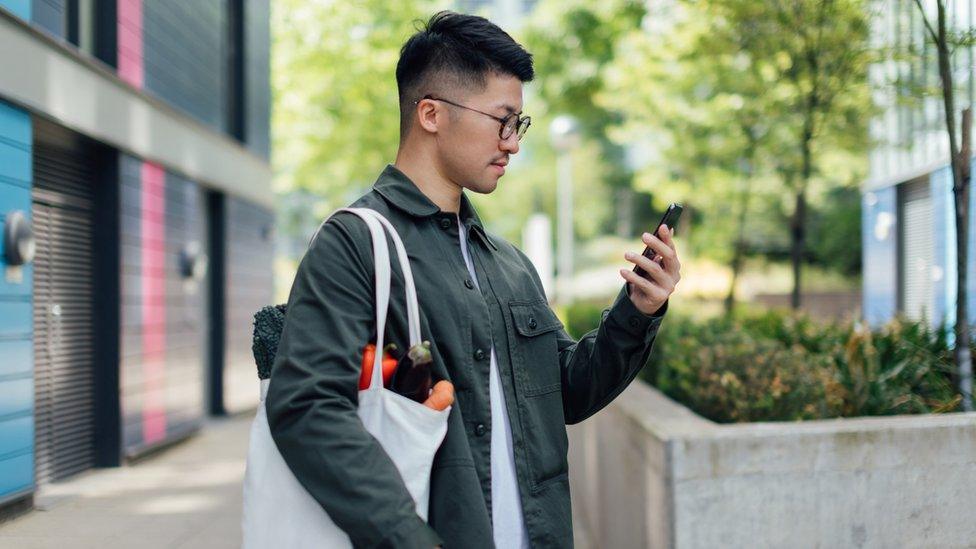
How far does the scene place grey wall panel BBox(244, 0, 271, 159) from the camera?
45.6 ft

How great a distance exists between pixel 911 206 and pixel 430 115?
→ 43.3ft

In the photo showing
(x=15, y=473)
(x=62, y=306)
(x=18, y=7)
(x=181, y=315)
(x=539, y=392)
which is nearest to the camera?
(x=539, y=392)

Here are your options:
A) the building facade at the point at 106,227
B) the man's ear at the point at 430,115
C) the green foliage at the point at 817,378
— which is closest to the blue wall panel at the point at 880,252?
the green foliage at the point at 817,378

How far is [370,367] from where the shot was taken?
1997mm

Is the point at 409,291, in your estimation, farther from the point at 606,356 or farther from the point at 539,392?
the point at 606,356

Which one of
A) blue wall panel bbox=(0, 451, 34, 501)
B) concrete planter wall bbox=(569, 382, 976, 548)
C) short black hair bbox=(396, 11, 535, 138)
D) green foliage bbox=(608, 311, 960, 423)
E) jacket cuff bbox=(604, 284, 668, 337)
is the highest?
short black hair bbox=(396, 11, 535, 138)

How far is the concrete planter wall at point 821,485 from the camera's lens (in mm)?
4086

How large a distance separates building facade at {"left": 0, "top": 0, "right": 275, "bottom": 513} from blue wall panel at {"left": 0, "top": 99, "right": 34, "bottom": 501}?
0.5 inches

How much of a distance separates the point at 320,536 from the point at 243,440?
9.09 metres

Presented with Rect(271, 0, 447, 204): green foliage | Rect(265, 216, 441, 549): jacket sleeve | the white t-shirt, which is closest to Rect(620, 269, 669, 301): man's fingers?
the white t-shirt

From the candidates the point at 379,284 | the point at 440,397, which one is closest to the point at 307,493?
the point at 440,397

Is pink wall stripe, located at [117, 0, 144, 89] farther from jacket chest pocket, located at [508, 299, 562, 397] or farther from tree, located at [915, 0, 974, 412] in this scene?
jacket chest pocket, located at [508, 299, 562, 397]

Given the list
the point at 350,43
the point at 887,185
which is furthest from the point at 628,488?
the point at 350,43

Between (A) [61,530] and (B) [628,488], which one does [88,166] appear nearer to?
(A) [61,530]
